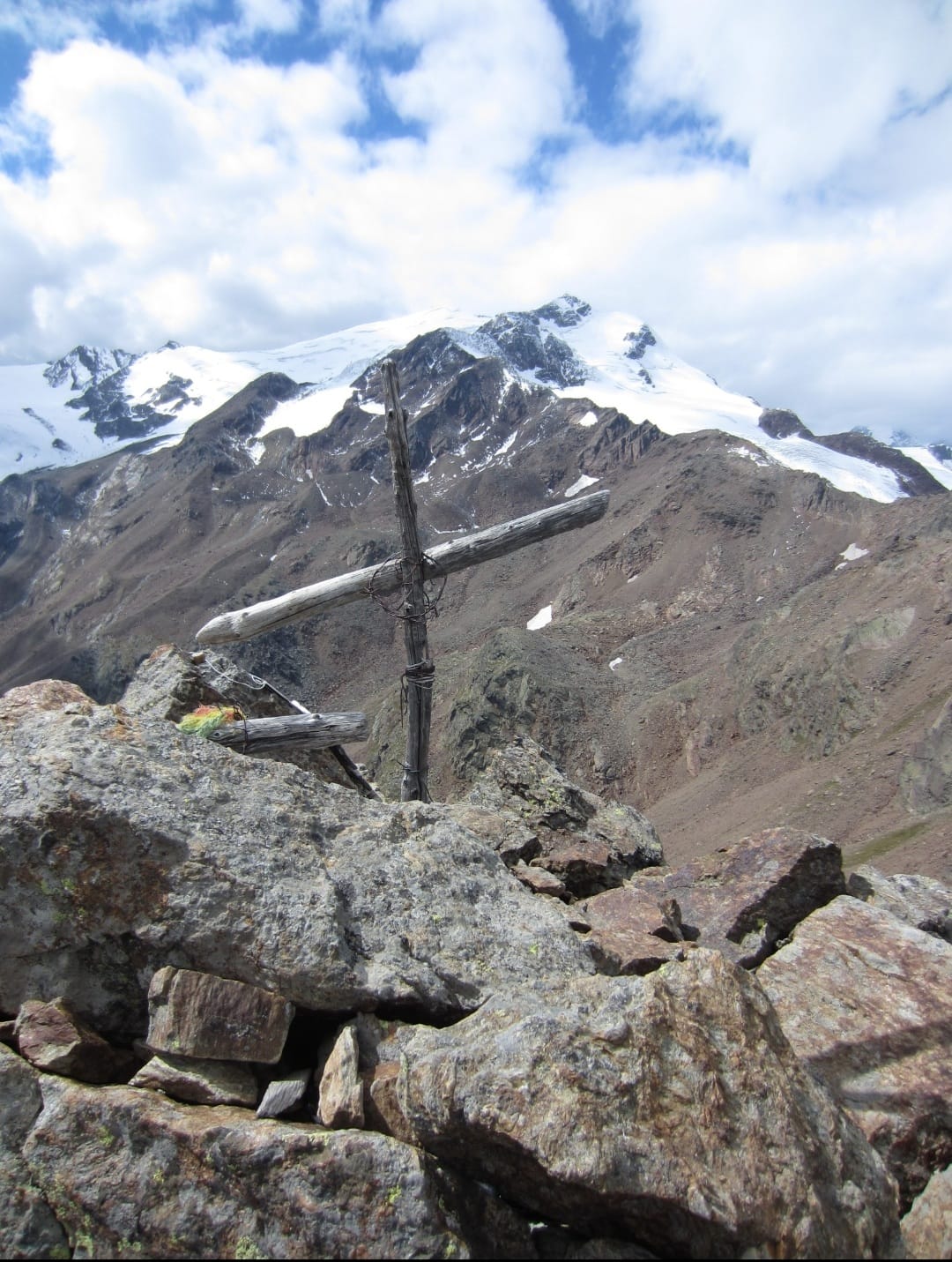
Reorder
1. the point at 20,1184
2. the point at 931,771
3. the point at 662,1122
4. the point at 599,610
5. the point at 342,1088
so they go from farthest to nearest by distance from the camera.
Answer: the point at 599,610, the point at 931,771, the point at 342,1088, the point at 20,1184, the point at 662,1122

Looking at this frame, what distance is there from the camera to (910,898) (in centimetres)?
787

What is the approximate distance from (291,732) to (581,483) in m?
121

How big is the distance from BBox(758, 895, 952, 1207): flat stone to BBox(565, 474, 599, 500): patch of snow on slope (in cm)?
11846

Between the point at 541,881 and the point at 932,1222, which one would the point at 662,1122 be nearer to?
the point at 932,1222


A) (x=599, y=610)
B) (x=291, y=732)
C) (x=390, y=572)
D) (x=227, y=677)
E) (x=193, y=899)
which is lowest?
(x=193, y=899)

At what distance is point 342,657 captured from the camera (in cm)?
8475

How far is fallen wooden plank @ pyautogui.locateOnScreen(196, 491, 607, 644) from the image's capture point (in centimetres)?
856

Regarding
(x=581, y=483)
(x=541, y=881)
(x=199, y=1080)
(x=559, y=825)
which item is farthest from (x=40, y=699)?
(x=581, y=483)

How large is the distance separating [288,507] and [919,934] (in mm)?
129797

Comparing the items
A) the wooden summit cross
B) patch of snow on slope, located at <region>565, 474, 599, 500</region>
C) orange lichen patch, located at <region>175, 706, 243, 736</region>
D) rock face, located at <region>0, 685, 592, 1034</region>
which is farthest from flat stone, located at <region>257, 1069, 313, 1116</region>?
patch of snow on slope, located at <region>565, 474, 599, 500</region>

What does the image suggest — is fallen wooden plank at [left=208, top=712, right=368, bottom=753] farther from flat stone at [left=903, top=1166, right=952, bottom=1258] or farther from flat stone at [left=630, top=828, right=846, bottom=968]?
flat stone at [left=903, top=1166, right=952, bottom=1258]

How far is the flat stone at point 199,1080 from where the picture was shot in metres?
3.57

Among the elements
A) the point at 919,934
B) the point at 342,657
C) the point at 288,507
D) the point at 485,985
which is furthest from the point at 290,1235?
the point at 288,507

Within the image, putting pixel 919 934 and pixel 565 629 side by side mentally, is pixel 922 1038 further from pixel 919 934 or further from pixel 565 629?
pixel 565 629
